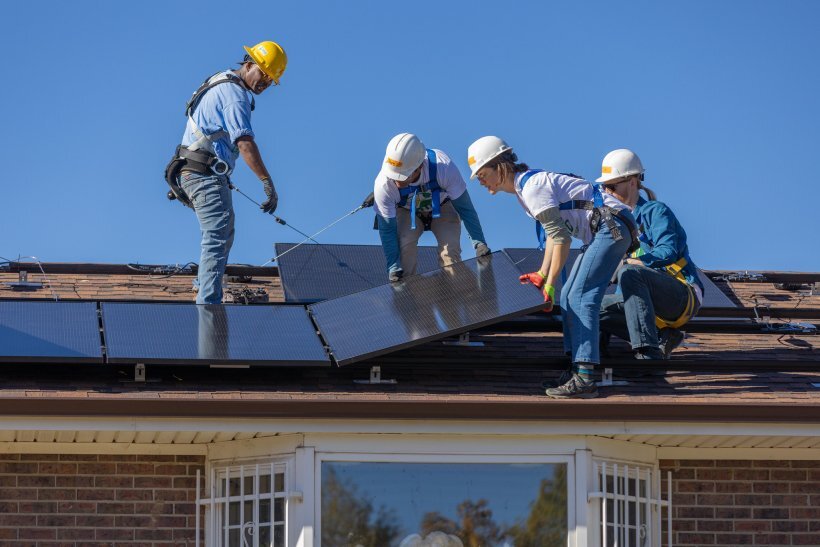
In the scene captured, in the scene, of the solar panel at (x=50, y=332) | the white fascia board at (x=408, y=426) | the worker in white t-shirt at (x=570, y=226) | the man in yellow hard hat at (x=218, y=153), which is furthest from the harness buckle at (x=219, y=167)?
the white fascia board at (x=408, y=426)

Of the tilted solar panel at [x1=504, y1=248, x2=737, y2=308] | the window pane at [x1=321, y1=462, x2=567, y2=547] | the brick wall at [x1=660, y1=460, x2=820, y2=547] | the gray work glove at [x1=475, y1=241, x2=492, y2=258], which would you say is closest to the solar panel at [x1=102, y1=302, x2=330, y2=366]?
the window pane at [x1=321, y1=462, x2=567, y2=547]

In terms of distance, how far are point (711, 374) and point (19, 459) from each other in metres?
5.03

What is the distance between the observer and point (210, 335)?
10594mm

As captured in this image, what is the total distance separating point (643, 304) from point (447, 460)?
2.04 metres

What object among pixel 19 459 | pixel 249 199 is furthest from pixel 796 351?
pixel 19 459

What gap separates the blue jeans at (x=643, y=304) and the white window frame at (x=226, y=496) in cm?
280

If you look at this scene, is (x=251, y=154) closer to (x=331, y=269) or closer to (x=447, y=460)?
(x=331, y=269)

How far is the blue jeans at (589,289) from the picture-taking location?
10656 millimetres

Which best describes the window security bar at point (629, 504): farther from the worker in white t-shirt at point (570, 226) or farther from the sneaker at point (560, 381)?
the worker in white t-shirt at point (570, 226)

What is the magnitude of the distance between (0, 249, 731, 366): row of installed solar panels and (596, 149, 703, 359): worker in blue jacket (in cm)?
83

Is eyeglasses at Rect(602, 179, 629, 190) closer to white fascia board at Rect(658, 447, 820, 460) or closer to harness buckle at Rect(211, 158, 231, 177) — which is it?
white fascia board at Rect(658, 447, 820, 460)

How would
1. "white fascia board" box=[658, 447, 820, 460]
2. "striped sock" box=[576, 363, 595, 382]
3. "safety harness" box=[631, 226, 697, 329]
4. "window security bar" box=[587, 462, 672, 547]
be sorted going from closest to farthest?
"window security bar" box=[587, 462, 672, 547]
"striped sock" box=[576, 363, 595, 382]
"white fascia board" box=[658, 447, 820, 460]
"safety harness" box=[631, 226, 697, 329]

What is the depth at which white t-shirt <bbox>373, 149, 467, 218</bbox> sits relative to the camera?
1163 cm

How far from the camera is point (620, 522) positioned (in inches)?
407
